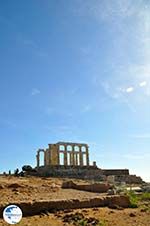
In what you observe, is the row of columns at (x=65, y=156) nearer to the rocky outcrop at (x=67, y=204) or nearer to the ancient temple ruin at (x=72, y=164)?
the ancient temple ruin at (x=72, y=164)

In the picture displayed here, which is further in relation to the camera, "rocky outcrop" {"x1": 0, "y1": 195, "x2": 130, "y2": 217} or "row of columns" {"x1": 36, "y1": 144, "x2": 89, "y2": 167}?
"row of columns" {"x1": 36, "y1": 144, "x2": 89, "y2": 167}

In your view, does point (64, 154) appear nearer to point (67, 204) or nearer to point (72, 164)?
point (72, 164)

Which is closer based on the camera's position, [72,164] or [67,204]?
[67,204]

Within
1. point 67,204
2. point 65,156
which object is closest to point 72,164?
point 65,156

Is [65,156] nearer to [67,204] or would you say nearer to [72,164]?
[72,164]

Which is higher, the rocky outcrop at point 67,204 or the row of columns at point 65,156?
the row of columns at point 65,156

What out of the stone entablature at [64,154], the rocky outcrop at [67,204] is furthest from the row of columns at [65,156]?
the rocky outcrop at [67,204]

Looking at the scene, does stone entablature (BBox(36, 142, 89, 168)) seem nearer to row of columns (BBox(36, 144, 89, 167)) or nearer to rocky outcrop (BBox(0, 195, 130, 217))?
row of columns (BBox(36, 144, 89, 167))

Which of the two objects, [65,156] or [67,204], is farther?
[65,156]

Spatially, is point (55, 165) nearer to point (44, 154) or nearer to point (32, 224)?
point (44, 154)

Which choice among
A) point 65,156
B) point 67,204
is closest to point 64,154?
point 65,156

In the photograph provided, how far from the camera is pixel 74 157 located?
5669cm

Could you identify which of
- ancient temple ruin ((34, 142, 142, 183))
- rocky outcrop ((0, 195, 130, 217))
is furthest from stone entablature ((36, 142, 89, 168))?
rocky outcrop ((0, 195, 130, 217))

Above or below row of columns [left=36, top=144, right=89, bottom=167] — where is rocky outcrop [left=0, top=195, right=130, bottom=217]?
below
